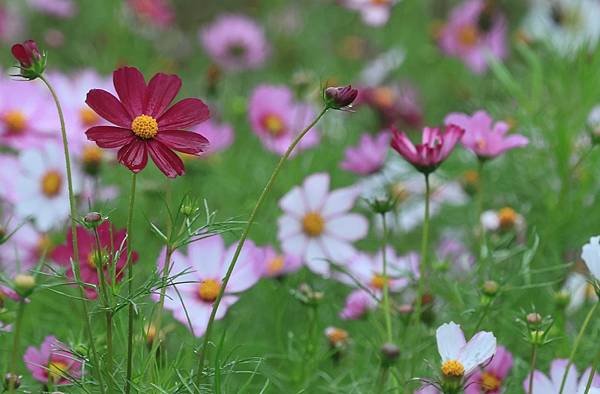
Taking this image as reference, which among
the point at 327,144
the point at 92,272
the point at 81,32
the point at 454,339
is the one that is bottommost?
the point at 454,339

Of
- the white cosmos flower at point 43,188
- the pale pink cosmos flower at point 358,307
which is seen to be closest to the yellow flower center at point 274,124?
the white cosmos flower at point 43,188

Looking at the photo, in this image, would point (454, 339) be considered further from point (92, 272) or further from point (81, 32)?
point (81, 32)

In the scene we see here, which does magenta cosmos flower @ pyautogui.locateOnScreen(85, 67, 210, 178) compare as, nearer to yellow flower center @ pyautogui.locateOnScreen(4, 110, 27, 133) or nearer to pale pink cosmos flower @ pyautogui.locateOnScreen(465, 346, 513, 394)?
pale pink cosmos flower @ pyautogui.locateOnScreen(465, 346, 513, 394)

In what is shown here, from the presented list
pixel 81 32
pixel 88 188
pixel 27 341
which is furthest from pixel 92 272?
pixel 81 32

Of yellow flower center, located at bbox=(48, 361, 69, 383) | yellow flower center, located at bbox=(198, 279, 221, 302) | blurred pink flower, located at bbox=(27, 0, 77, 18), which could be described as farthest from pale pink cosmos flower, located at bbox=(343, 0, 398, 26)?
yellow flower center, located at bbox=(48, 361, 69, 383)

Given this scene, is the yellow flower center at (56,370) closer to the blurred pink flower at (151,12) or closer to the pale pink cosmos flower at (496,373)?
the pale pink cosmos flower at (496,373)

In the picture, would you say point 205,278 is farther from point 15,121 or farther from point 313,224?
point 15,121

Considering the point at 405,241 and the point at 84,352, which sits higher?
the point at 405,241
